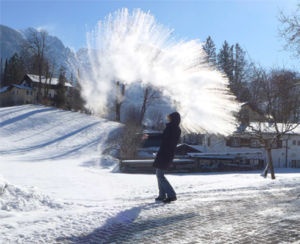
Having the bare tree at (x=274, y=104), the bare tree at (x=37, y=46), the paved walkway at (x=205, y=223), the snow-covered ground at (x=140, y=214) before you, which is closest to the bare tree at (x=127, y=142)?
the bare tree at (x=274, y=104)

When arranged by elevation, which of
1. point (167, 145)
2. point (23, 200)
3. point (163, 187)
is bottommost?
point (23, 200)

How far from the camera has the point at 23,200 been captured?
691 centimetres

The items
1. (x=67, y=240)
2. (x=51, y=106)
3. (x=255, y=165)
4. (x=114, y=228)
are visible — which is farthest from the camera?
(x=51, y=106)

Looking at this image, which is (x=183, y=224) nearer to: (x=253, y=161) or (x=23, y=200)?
(x=23, y=200)

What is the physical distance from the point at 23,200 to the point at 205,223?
4.00m

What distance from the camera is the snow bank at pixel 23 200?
661 cm

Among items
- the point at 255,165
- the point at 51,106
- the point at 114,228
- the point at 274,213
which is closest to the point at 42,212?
the point at 114,228

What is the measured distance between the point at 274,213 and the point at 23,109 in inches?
2050

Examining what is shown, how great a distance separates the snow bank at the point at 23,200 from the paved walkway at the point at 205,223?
74.1 inches

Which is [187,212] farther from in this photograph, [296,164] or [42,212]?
[296,164]

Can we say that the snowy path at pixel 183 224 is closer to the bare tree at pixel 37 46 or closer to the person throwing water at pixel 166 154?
the person throwing water at pixel 166 154

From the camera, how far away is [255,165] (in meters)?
35.7

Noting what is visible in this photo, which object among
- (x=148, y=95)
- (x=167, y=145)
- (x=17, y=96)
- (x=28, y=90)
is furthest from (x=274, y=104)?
(x=28, y=90)

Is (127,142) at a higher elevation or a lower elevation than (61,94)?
lower
